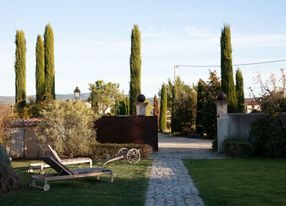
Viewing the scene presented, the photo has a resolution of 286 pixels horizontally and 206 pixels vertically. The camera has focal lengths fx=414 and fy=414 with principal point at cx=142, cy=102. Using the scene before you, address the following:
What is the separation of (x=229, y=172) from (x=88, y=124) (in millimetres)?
6959

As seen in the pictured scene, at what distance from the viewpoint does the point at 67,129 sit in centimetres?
1602

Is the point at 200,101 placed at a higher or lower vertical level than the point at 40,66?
lower

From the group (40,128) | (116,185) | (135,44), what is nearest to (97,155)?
(40,128)

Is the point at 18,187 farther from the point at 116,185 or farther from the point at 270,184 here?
the point at 270,184

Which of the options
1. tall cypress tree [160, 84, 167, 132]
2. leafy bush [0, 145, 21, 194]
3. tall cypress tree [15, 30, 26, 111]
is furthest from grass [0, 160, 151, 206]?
tall cypress tree [160, 84, 167, 132]

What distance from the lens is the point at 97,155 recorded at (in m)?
16.0

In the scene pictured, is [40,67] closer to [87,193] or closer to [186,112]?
[186,112]

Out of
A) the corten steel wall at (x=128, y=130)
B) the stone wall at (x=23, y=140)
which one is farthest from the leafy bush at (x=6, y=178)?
→ the corten steel wall at (x=128, y=130)

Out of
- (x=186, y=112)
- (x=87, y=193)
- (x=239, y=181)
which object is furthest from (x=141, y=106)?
(x=186, y=112)

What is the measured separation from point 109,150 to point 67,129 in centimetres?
182

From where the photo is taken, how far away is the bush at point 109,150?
625 inches

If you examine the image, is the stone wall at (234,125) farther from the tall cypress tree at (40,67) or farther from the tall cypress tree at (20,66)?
the tall cypress tree at (20,66)

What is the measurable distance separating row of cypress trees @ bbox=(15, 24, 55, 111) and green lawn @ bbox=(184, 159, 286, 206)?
14.5m

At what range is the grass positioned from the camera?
7.74m
